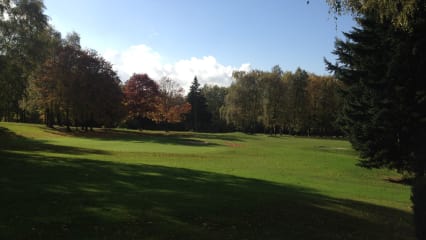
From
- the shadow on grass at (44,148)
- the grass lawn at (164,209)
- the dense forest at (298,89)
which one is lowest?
the grass lawn at (164,209)

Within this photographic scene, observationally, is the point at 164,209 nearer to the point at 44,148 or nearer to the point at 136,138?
the point at 44,148

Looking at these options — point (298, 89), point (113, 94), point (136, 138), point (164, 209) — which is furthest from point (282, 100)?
point (164, 209)

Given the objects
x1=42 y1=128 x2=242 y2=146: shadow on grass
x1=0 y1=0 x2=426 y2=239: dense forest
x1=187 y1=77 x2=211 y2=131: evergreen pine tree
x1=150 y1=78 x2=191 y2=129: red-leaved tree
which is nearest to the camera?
x1=0 y1=0 x2=426 y2=239: dense forest

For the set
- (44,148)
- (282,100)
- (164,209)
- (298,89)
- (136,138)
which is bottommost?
(164,209)

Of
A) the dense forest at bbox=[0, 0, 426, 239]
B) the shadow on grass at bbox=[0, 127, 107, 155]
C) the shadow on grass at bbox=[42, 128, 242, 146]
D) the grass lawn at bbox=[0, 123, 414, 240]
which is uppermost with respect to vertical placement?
the dense forest at bbox=[0, 0, 426, 239]

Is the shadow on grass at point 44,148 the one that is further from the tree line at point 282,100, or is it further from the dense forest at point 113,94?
the tree line at point 282,100

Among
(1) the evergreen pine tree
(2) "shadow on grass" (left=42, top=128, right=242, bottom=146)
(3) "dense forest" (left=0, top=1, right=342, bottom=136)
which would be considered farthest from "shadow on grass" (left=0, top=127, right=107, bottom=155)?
(1) the evergreen pine tree

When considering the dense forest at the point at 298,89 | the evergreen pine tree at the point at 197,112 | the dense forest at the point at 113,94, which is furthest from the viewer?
the evergreen pine tree at the point at 197,112

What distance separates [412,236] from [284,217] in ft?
11.0

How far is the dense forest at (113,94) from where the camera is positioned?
33906 mm

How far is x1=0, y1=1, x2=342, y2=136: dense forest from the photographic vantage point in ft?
111

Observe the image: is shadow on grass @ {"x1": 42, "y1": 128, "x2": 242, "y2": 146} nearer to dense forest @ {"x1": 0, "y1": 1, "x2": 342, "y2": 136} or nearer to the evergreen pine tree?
dense forest @ {"x1": 0, "y1": 1, "x2": 342, "y2": 136}

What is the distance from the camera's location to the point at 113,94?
66188 mm

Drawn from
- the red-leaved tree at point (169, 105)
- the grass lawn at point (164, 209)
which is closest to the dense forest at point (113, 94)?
the red-leaved tree at point (169, 105)
